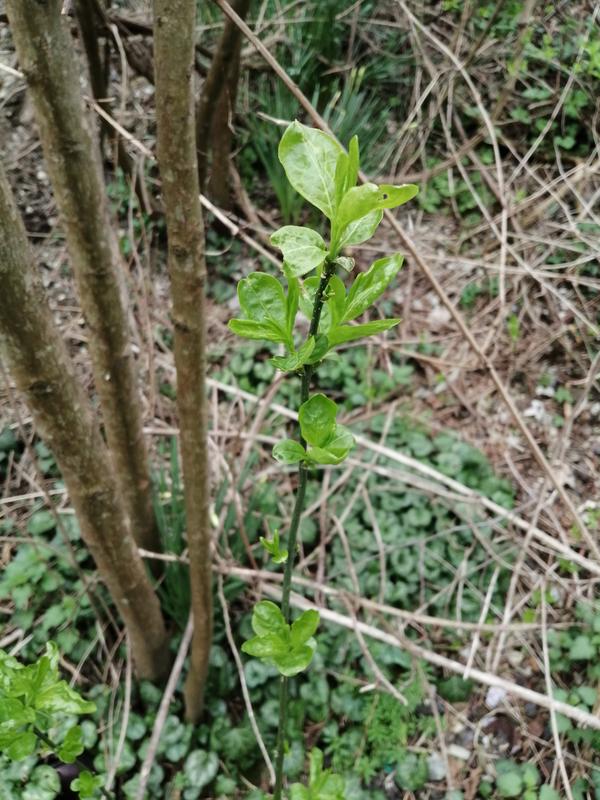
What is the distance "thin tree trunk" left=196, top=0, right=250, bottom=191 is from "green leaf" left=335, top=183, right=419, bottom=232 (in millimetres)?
1618

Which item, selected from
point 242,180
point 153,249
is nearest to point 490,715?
point 153,249

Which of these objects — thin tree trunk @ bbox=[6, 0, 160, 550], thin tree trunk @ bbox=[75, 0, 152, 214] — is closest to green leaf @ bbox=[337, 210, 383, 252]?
thin tree trunk @ bbox=[6, 0, 160, 550]

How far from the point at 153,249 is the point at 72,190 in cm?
173

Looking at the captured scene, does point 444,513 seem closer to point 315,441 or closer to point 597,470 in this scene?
point 597,470

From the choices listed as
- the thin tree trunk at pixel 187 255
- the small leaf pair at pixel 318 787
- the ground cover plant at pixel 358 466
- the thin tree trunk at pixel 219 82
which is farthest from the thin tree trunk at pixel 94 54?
the small leaf pair at pixel 318 787

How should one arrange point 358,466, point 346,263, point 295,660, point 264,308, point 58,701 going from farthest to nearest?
1. point 358,466
2. point 58,701
3. point 295,660
4. point 264,308
5. point 346,263

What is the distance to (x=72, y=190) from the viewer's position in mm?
916

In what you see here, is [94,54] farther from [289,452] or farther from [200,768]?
[200,768]

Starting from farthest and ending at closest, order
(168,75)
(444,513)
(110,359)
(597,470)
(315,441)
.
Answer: (597,470) < (444,513) < (110,359) < (168,75) < (315,441)

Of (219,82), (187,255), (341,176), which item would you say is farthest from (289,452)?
(219,82)

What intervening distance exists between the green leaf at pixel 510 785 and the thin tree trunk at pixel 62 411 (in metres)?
1.03

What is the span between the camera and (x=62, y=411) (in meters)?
0.88

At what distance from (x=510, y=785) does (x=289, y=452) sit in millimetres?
1479

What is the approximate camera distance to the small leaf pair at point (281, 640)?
0.67m
